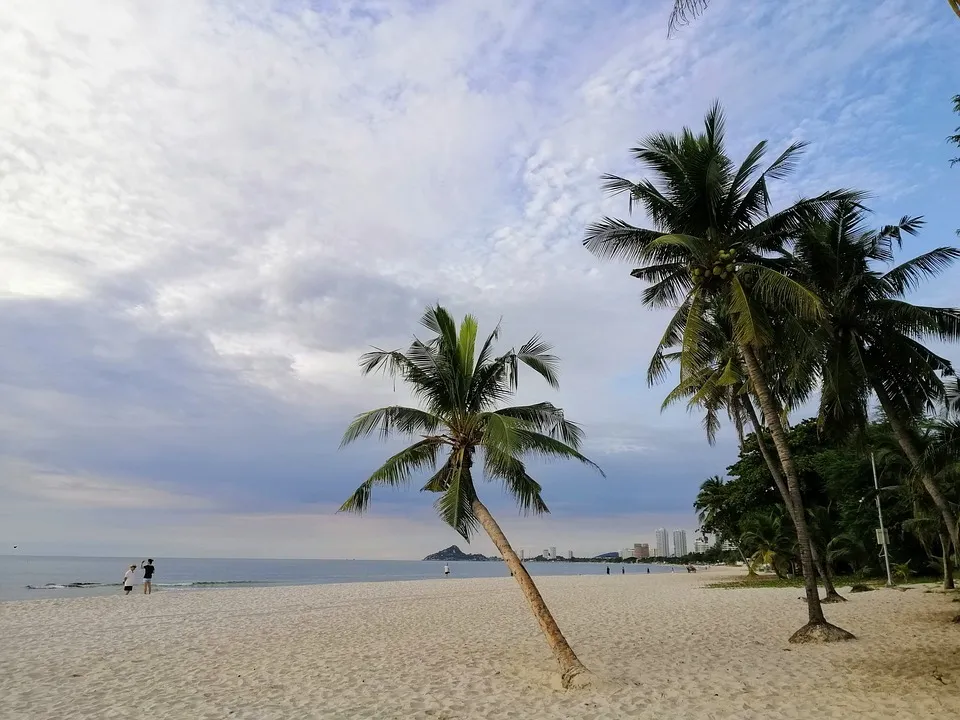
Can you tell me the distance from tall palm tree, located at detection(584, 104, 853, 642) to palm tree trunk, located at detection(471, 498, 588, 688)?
450cm

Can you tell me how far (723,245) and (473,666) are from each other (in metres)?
8.13

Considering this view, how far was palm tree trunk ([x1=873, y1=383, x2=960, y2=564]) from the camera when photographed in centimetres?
1152

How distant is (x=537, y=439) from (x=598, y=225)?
15.0ft

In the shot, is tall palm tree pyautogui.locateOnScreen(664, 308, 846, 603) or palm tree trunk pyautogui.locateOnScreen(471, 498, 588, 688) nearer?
palm tree trunk pyautogui.locateOnScreen(471, 498, 588, 688)

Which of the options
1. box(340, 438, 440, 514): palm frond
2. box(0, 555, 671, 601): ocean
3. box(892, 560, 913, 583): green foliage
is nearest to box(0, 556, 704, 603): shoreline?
box(0, 555, 671, 601): ocean

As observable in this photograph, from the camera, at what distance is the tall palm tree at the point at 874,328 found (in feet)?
38.7

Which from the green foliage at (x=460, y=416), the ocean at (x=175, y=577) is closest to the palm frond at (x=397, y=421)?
the green foliage at (x=460, y=416)

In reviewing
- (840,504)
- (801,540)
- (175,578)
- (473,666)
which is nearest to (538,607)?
(473,666)

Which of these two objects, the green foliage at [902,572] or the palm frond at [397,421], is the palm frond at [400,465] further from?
the green foliage at [902,572]

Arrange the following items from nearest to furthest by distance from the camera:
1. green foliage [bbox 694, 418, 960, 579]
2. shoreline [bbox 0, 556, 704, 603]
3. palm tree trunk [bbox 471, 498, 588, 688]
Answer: palm tree trunk [bbox 471, 498, 588, 688] < green foliage [bbox 694, 418, 960, 579] < shoreline [bbox 0, 556, 704, 603]

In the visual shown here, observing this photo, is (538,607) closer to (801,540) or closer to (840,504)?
(801,540)

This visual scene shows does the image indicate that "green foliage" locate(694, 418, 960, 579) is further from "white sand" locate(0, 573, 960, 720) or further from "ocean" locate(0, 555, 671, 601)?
"ocean" locate(0, 555, 671, 601)

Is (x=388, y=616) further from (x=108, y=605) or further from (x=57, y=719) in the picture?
A: (x=57, y=719)

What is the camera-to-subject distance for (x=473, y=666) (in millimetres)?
9117
